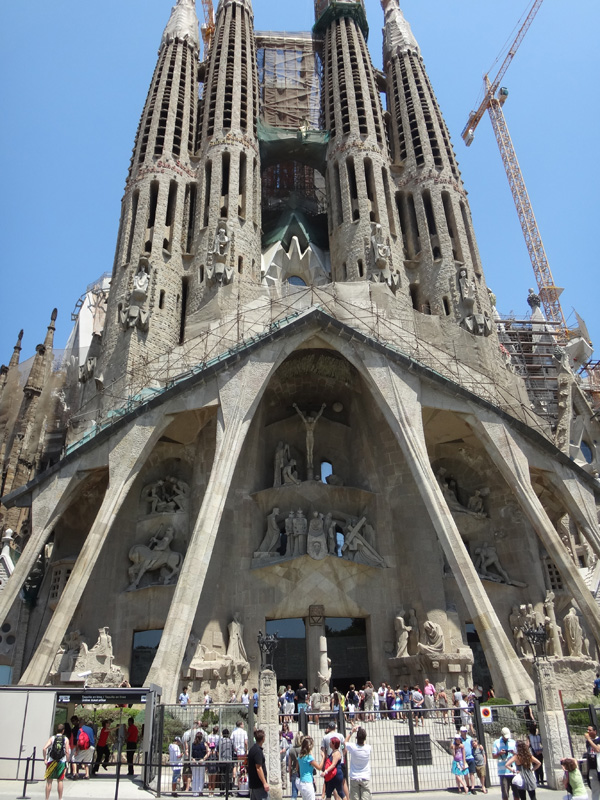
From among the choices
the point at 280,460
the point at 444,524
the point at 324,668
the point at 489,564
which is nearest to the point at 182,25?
the point at 280,460

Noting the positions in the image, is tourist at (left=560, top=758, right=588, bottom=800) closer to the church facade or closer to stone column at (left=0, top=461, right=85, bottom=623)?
the church facade

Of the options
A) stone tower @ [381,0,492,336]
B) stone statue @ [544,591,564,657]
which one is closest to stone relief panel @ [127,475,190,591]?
stone statue @ [544,591,564,657]

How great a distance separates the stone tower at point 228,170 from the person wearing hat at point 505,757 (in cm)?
1965

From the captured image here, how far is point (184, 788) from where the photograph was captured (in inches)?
384

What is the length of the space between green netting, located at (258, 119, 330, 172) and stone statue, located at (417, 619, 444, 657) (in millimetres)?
23875

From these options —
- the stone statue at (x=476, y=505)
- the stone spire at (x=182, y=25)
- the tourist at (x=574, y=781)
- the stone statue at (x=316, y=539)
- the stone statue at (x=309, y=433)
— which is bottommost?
the tourist at (x=574, y=781)

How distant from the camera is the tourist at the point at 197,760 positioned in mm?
9422

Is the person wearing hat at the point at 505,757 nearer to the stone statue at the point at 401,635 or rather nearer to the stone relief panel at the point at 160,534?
the stone statue at the point at 401,635

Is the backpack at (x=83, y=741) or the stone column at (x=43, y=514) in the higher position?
the stone column at (x=43, y=514)

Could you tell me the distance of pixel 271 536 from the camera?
2134 cm

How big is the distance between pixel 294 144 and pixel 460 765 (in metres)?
30.8

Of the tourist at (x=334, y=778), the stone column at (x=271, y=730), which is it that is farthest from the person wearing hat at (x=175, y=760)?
the tourist at (x=334, y=778)

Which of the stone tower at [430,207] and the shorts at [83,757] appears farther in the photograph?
the stone tower at [430,207]

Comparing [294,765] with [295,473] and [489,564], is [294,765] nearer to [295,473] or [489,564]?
[489,564]
